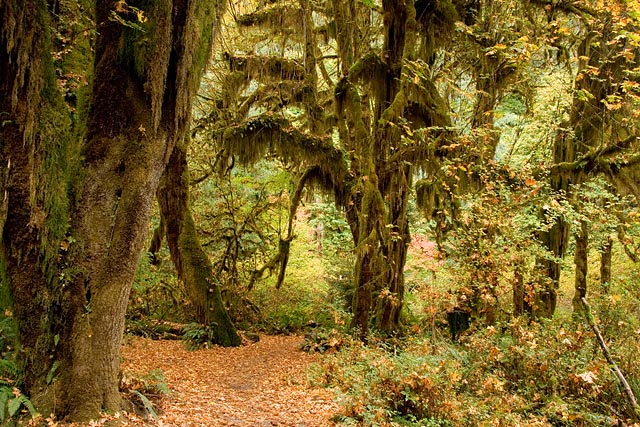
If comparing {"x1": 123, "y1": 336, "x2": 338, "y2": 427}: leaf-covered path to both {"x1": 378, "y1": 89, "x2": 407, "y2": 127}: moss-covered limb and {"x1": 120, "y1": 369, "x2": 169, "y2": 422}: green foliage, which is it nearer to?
{"x1": 120, "y1": 369, "x2": 169, "y2": 422}: green foliage

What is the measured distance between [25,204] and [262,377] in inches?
208

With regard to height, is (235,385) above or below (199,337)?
below

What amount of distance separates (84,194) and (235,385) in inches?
175

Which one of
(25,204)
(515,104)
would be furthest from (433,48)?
(25,204)

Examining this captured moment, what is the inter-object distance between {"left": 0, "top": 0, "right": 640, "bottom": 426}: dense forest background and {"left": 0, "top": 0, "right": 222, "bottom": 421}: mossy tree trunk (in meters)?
0.02

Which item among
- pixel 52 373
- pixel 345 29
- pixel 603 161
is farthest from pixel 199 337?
pixel 603 161

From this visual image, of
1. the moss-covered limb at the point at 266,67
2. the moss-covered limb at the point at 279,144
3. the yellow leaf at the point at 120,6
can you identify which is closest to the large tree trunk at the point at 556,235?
the moss-covered limb at the point at 279,144

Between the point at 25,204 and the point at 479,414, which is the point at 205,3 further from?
the point at 479,414

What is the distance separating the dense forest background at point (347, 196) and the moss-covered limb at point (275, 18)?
6cm

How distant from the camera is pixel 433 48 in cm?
1051

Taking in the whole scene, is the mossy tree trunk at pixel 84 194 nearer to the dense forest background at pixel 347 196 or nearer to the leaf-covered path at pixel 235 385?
the dense forest background at pixel 347 196

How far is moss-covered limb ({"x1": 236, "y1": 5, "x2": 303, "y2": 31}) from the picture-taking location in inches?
467

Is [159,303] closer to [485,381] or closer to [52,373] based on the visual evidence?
[52,373]

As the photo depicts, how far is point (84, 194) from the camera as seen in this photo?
445 cm
